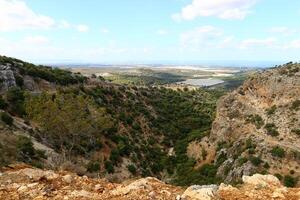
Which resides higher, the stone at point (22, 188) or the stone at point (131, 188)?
the stone at point (131, 188)

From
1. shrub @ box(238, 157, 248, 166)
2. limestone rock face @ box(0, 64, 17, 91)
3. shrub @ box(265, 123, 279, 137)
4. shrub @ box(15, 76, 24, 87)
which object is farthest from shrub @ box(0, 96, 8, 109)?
shrub @ box(265, 123, 279, 137)

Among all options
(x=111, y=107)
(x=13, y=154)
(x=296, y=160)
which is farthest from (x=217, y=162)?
(x=13, y=154)

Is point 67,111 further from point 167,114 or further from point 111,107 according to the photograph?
point 167,114

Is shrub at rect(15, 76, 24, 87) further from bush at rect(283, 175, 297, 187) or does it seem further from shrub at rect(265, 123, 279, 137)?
bush at rect(283, 175, 297, 187)

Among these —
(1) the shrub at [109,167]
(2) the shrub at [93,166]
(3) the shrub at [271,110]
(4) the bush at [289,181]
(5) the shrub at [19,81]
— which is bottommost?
(1) the shrub at [109,167]

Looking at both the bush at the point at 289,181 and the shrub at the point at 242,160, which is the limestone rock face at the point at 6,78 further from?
the bush at the point at 289,181

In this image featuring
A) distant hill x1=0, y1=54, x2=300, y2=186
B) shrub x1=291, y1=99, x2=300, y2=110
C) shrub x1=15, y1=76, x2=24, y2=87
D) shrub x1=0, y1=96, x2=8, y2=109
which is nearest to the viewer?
distant hill x1=0, y1=54, x2=300, y2=186

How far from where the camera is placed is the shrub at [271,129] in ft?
160

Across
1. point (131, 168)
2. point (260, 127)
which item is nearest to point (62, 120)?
point (131, 168)

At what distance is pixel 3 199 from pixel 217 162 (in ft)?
141

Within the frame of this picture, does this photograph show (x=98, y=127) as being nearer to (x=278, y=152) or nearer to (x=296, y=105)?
(x=278, y=152)

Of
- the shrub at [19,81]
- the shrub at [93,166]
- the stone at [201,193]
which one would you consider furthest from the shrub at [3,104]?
the stone at [201,193]

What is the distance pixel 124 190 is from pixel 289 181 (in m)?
30.4

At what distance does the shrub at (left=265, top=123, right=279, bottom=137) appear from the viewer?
160ft
